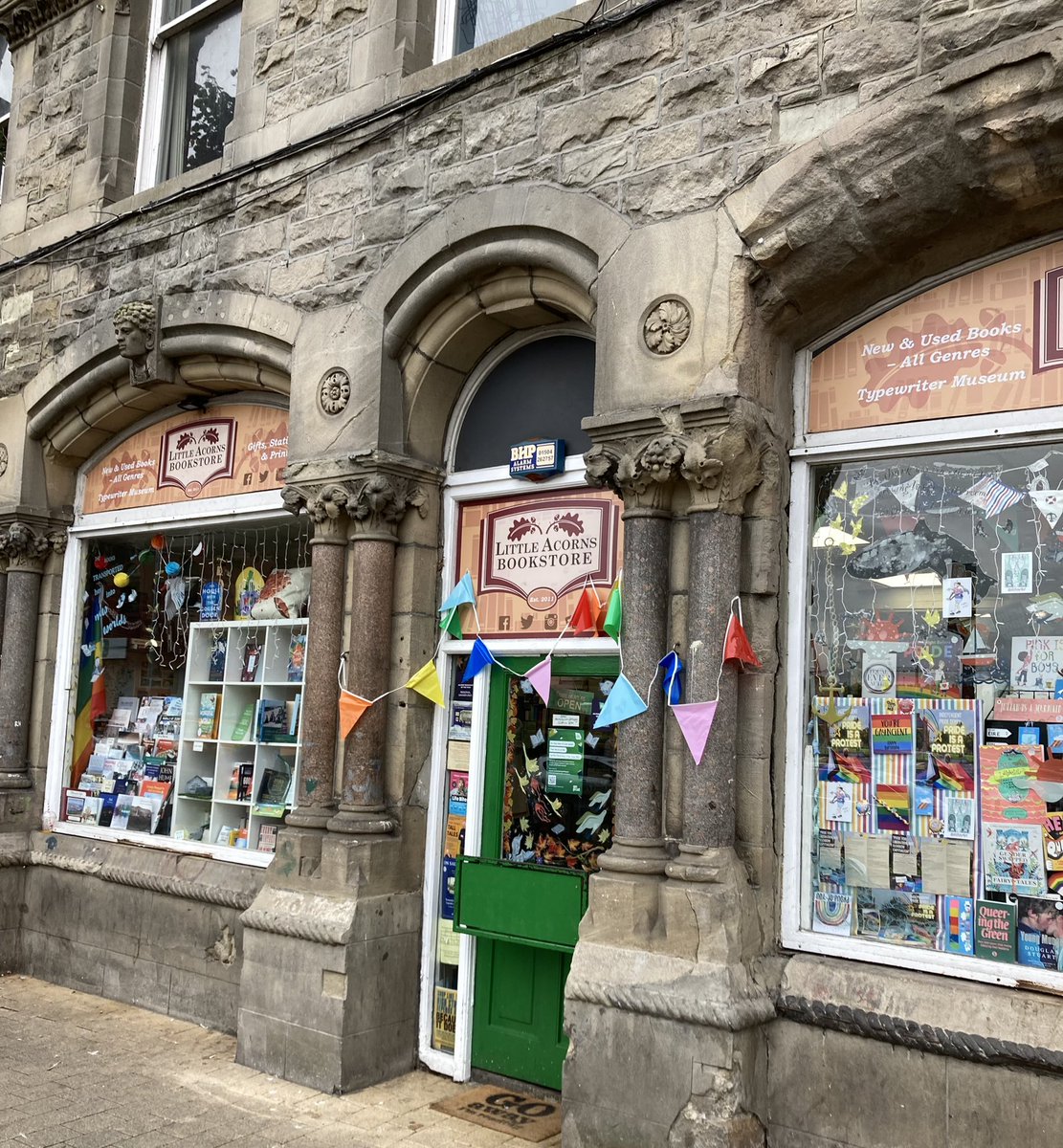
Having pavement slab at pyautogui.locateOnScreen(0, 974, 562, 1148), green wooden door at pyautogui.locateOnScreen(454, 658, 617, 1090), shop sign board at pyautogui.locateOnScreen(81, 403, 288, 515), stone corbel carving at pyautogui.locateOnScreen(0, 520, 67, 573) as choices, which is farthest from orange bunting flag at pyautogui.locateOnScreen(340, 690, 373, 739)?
stone corbel carving at pyautogui.locateOnScreen(0, 520, 67, 573)

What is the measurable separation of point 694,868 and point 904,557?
156cm

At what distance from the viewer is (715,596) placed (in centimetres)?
470

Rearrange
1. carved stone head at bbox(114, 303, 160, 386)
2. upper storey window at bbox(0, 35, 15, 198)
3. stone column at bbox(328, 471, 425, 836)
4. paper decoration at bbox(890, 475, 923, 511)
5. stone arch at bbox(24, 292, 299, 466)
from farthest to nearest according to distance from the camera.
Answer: upper storey window at bbox(0, 35, 15, 198), carved stone head at bbox(114, 303, 160, 386), stone arch at bbox(24, 292, 299, 466), stone column at bbox(328, 471, 425, 836), paper decoration at bbox(890, 475, 923, 511)

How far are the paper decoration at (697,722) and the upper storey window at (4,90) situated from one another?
828 centimetres

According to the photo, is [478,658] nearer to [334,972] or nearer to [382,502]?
[382,502]

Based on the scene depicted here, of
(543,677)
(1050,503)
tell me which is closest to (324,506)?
(543,677)

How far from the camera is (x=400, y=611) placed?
617 cm

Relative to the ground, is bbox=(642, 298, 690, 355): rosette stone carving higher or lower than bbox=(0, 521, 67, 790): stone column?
higher

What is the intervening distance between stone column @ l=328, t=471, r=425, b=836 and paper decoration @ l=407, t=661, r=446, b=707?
18 cm

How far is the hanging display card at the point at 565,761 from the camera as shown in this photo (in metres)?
5.71

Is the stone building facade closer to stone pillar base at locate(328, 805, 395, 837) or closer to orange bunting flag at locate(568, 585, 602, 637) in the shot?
stone pillar base at locate(328, 805, 395, 837)

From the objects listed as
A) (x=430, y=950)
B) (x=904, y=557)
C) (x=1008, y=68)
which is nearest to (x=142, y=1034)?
(x=430, y=950)

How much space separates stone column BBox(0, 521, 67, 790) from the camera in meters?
8.24

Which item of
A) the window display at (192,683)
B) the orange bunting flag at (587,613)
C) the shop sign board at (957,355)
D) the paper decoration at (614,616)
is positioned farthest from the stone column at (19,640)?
the shop sign board at (957,355)
